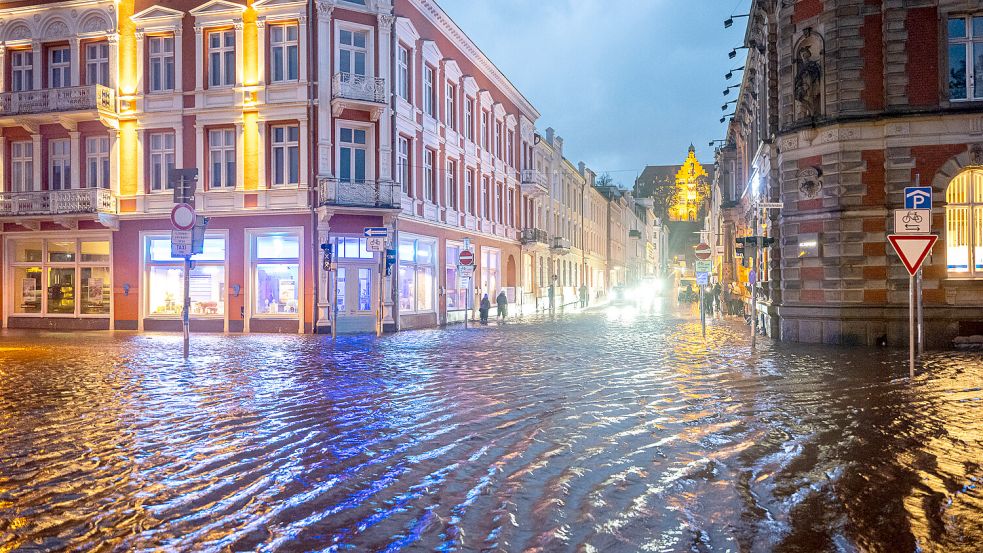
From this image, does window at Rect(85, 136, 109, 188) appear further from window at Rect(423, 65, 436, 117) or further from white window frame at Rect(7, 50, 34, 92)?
window at Rect(423, 65, 436, 117)

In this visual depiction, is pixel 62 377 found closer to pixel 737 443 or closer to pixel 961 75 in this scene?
pixel 737 443

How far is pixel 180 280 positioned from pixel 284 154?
6.27 m

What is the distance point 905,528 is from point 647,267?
405 ft

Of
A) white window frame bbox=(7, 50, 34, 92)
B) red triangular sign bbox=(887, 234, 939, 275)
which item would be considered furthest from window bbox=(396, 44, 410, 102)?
red triangular sign bbox=(887, 234, 939, 275)

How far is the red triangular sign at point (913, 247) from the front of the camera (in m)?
12.7

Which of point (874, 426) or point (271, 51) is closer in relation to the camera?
point (874, 426)

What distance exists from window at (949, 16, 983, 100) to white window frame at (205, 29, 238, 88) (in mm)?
22104

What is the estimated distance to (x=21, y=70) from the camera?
2900cm

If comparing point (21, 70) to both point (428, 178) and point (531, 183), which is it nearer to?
point (428, 178)

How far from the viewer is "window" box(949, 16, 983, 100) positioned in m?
19.2

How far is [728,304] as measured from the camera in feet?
133

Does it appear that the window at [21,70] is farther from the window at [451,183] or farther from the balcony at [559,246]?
the balcony at [559,246]

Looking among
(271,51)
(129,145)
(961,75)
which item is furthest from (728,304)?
(129,145)

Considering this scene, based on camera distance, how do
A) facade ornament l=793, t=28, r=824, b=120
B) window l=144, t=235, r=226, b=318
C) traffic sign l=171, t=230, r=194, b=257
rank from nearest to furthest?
traffic sign l=171, t=230, r=194, b=257, facade ornament l=793, t=28, r=824, b=120, window l=144, t=235, r=226, b=318
